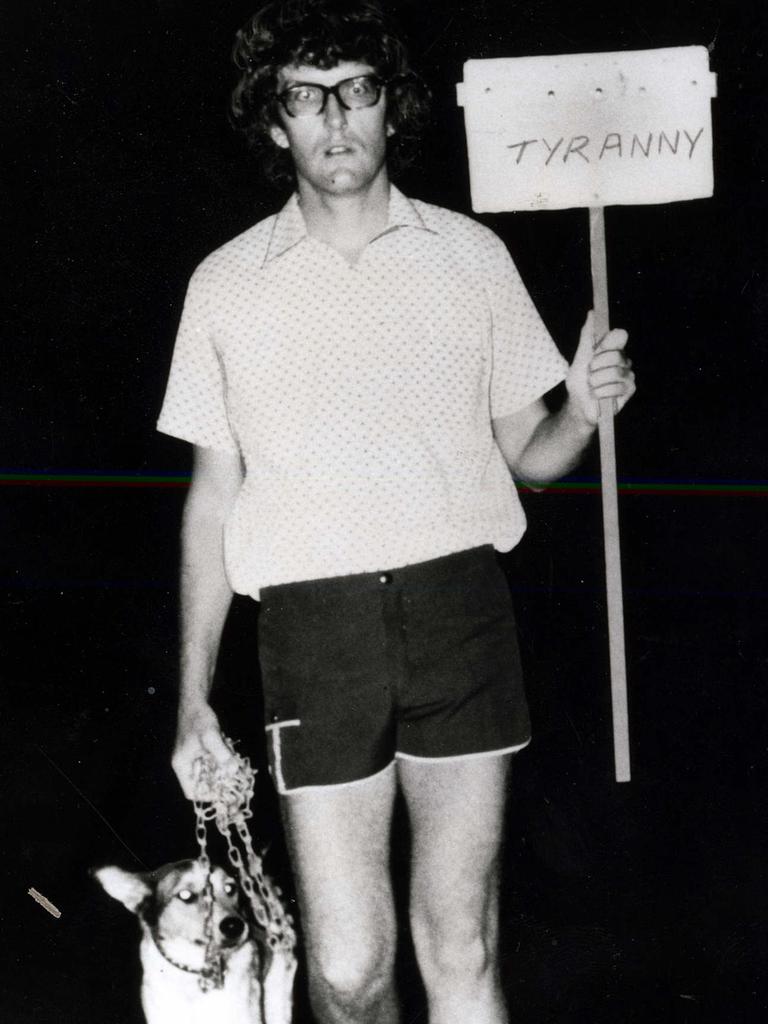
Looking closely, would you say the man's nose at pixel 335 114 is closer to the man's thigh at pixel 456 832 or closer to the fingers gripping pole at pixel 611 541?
the fingers gripping pole at pixel 611 541

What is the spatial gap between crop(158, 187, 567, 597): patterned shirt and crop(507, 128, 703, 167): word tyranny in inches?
6.1

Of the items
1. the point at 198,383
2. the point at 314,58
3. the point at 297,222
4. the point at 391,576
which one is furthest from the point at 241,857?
the point at 314,58

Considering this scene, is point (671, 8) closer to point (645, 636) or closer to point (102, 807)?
point (645, 636)

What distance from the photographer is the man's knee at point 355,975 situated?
5.51 feet

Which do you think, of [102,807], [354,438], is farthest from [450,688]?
[102,807]

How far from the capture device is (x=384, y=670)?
158cm

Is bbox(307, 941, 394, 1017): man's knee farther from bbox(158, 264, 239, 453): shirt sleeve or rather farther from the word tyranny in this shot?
the word tyranny

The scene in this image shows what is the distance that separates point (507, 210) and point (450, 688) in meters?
0.72

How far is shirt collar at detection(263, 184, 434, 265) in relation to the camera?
1660mm

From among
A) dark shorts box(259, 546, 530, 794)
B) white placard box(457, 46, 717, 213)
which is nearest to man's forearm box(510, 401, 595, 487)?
dark shorts box(259, 546, 530, 794)

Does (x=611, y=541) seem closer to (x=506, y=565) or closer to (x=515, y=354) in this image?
(x=506, y=565)

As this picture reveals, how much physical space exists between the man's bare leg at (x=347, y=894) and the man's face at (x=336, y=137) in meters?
0.86

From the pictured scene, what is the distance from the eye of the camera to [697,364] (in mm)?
1803

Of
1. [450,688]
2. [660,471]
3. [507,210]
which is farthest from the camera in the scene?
[660,471]
